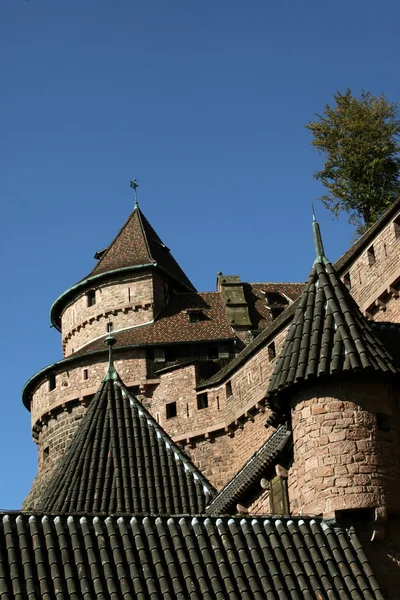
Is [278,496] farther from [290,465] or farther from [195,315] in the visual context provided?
[195,315]

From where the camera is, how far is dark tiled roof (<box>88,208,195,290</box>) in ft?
133

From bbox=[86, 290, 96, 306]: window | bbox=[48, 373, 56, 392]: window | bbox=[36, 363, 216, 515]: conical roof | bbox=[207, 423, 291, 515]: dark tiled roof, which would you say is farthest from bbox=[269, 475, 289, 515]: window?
bbox=[86, 290, 96, 306]: window

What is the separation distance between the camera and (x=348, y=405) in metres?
13.2

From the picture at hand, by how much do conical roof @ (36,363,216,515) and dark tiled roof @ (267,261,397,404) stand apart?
3.51 m

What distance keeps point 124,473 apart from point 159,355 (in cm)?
1874

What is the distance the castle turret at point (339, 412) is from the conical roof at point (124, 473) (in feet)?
10.6

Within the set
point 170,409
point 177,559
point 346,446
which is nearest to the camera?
point 177,559

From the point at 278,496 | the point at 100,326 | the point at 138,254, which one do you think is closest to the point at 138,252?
the point at 138,254

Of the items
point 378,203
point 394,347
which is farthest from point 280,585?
point 378,203

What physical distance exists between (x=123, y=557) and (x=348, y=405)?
3259 millimetres

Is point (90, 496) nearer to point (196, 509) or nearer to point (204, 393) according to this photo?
point (196, 509)

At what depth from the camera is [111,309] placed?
39.2 meters

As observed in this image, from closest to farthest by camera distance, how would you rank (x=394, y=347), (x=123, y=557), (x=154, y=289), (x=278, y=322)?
(x=123, y=557)
(x=394, y=347)
(x=278, y=322)
(x=154, y=289)

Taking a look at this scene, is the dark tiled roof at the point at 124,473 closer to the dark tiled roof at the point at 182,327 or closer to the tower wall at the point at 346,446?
the tower wall at the point at 346,446
